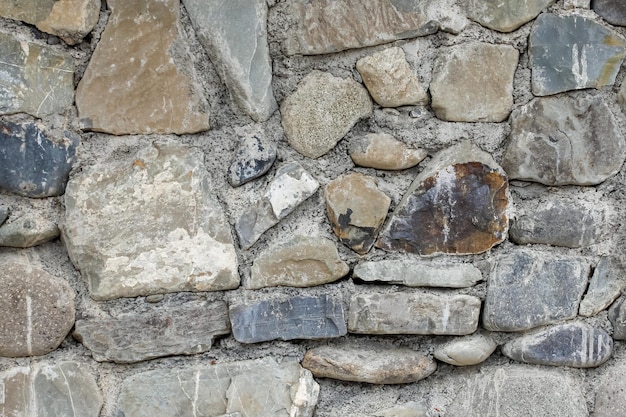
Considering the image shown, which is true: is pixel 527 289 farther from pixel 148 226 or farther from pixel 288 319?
pixel 148 226

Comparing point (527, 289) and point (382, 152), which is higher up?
point (382, 152)

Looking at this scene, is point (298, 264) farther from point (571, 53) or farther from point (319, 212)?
point (571, 53)

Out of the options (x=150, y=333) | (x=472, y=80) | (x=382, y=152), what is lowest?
(x=150, y=333)

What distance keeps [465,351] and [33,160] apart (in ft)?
2.53

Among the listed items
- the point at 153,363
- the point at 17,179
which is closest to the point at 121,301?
the point at 153,363

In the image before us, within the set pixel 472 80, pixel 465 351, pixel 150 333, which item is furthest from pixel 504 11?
pixel 150 333

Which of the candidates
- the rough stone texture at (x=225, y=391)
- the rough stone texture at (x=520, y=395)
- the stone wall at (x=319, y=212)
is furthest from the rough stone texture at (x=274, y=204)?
the rough stone texture at (x=520, y=395)

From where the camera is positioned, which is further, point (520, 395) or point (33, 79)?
point (520, 395)

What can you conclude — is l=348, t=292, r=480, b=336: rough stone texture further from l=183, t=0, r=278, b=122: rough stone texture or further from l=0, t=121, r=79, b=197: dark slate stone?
l=0, t=121, r=79, b=197: dark slate stone

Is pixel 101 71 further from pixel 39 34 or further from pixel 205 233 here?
pixel 205 233

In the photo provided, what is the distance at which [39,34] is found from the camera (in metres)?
1.12

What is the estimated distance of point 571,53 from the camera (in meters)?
1.19

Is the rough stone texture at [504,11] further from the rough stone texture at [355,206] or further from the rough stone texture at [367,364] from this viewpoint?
the rough stone texture at [367,364]

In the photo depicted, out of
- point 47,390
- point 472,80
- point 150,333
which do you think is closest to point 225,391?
point 150,333
